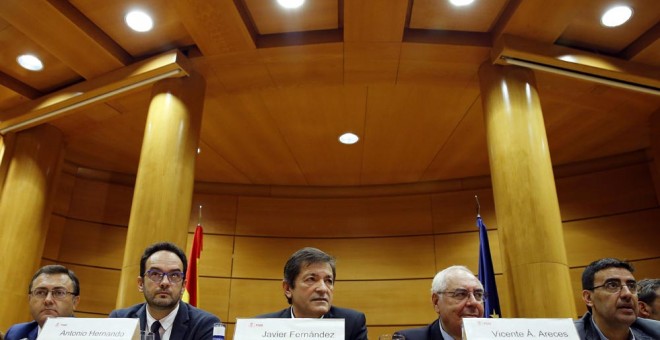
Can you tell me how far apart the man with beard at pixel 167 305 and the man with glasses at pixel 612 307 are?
164 cm

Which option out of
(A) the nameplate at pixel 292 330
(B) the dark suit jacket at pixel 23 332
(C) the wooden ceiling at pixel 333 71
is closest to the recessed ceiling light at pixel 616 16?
(C) the wooden ceiling at pixel 333 71

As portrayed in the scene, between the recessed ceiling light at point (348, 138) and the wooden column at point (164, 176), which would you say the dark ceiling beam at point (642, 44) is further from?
the wooden column at point (164, 176)

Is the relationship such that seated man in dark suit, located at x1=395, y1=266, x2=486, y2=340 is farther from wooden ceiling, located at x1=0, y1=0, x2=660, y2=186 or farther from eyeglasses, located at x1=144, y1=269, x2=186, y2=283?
wooden ceiling, located at x1=0, y1=0, x2=660, y2=186

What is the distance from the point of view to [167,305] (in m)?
2.09

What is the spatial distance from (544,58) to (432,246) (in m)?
3.14

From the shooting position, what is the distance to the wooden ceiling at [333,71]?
363 cm

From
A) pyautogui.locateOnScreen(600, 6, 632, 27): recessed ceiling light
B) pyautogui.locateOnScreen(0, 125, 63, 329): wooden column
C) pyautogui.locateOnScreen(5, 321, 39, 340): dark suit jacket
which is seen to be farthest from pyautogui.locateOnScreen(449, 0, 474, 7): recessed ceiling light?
pyautogui.locateOnScreen(0, 125, 63, 329): wooden column

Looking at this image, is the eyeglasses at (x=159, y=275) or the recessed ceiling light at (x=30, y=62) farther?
the recessed ceiling light at (x=30, y=62)

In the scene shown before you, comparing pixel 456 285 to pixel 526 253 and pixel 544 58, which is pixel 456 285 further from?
pixel 544 58

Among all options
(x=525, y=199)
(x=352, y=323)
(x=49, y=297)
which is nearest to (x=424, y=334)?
(x=352, y=323)

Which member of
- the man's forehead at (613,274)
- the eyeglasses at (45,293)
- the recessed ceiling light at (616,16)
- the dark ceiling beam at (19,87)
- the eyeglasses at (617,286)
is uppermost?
the recessed ceiling light at (616,16)

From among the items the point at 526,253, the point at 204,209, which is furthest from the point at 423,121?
the point at 204,209

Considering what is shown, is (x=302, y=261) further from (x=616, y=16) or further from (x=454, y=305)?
(x=616, y=16)

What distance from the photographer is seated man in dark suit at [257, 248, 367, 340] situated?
220cm
